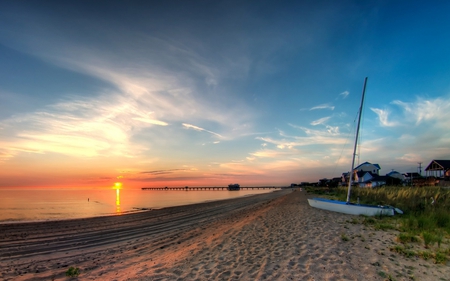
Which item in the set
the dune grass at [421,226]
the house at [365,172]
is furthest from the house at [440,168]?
the dune grass at [421,226]

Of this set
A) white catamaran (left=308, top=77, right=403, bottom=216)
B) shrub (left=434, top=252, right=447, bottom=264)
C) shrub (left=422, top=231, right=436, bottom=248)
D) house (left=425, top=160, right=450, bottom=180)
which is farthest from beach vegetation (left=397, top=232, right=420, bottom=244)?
house (left=425, top=160, right=450, bottom=180)

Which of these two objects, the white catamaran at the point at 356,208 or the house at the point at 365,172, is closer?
the white catamaran at the point at 356,208

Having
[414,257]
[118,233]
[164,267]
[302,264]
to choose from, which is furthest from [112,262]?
[414,257]

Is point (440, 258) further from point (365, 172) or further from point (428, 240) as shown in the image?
point (365, 172)

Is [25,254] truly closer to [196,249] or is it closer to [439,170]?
[196,249]

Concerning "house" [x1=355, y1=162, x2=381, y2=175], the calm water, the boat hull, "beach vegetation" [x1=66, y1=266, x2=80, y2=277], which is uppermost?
"house" [x1=355, y1=162, x2=381, y2=175]

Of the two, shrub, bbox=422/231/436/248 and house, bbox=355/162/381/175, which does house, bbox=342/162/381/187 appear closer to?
house, bbox=355/162/381/175

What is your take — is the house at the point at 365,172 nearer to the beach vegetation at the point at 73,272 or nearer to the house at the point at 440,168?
the house at the point at 440,168

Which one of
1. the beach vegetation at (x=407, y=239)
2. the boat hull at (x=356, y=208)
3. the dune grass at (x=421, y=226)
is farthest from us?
the boat hull at (x=356, y=208)

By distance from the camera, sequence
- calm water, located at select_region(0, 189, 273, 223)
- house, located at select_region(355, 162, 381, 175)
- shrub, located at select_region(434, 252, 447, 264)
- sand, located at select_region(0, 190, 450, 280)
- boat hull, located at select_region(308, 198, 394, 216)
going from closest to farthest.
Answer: sand, located at select_region(0, 190, 450, 280) < shrub, located at select_region(434, 252, 447, 264) < boat hull, located at select_region(308, 198, 394, 216) < calm water, located at select_region(0, 189, 273, 223) < house, located at select_region(355, 162, 381, 175)

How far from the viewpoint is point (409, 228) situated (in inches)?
419

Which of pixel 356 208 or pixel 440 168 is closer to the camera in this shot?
pixel 356 208

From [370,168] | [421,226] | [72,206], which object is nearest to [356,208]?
[421,226]

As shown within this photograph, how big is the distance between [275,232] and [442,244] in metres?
5.87
